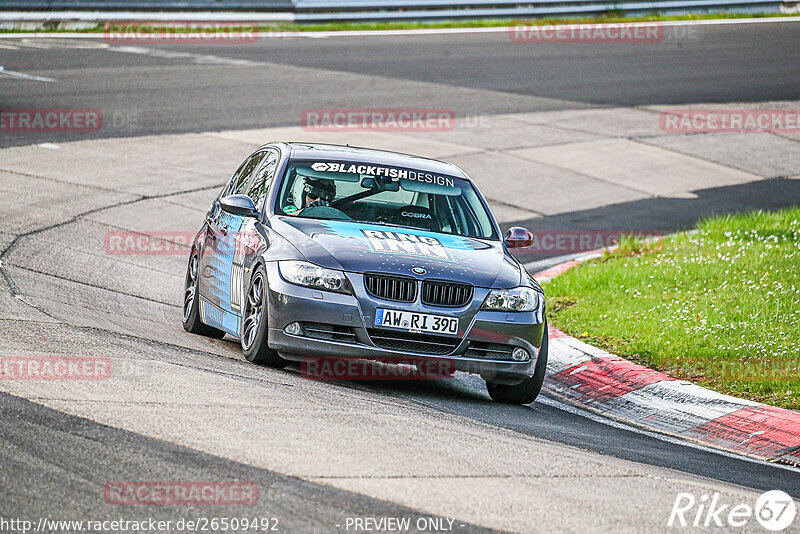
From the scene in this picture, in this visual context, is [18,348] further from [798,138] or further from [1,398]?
[798,138]

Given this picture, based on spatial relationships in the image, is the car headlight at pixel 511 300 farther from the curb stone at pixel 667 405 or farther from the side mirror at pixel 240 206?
the side mirror at pixel 240 206

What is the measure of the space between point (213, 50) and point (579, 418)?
70.2ft

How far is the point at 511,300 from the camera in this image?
853cm

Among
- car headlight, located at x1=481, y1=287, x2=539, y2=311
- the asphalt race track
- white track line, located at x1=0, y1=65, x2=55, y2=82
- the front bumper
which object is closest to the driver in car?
the front bumper

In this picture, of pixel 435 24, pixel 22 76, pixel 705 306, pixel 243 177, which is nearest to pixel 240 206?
pixel 243 177

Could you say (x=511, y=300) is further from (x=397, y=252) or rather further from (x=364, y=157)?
(x=364, y=157)

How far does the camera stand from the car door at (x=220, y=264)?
945 cm

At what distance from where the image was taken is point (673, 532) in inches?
211

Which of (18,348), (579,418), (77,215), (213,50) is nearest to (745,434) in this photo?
(579,418)

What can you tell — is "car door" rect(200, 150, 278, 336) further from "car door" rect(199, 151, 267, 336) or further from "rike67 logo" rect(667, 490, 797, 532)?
"rike67 logo" rect(667, 490, 797, 532)

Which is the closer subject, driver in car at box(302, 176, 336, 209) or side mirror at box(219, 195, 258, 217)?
side mirror at box(219, 195, 258, 217)

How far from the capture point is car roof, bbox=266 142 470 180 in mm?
9797

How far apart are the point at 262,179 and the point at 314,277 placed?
6.31 ft

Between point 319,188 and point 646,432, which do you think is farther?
point 319,188
